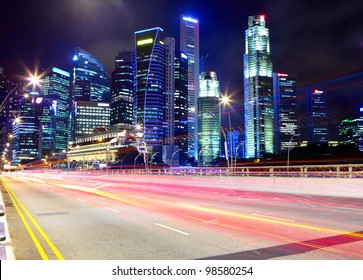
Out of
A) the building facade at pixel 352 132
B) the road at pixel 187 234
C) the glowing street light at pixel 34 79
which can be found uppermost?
the building facade at pixel 352 132

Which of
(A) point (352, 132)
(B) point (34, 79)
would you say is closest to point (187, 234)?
(B) point (34, 79)

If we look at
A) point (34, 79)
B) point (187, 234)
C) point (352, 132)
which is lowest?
point (187, 234)

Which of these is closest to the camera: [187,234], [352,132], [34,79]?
[187,234]

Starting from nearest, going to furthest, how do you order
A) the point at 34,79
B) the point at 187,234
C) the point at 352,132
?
the point at 187,234 < the point at 34,79 < the point at 352,132

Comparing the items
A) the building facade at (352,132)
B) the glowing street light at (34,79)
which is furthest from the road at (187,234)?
the building facade at (352,132)

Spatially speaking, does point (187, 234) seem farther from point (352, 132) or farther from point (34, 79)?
point (352, 132)

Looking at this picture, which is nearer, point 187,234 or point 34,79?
point 187,234

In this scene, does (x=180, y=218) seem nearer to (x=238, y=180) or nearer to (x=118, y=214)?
(x=118, y=214)

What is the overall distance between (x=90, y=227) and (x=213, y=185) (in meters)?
26.3

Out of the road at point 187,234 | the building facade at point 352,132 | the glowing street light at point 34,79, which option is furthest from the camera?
the building facade at point 352,132

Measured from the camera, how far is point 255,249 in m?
8.60

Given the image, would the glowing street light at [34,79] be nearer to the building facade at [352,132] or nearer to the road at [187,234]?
the road at [187,234]

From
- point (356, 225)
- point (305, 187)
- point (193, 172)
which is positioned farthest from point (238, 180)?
point (356, 225)

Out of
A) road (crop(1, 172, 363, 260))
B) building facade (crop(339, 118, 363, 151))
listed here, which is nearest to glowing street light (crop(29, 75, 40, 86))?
road (crop(1, 172, 363, 260))
